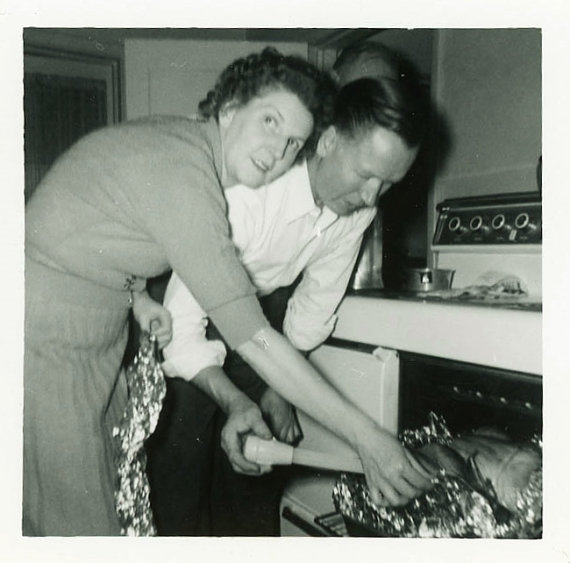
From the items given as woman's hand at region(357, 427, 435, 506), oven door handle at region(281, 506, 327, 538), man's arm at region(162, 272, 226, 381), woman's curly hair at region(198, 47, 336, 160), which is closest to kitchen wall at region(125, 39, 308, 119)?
woman's curly hair at region(198, 47, 336, 160)

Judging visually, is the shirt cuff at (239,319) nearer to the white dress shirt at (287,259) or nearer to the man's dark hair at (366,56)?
the white dress shirt at (287,259)

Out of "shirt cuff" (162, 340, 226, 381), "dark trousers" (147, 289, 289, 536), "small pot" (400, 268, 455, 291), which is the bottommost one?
"dark trousers" (147, 289, 289, 536)

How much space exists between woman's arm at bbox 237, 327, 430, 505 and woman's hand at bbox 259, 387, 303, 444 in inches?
11.5

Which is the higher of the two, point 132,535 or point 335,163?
point 335,163

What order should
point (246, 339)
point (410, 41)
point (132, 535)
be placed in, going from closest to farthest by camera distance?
point (246, 339), point (132, 535), point (410, 41)

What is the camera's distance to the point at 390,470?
673mm

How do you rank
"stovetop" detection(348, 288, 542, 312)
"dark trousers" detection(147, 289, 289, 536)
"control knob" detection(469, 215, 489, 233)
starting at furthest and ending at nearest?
"control knob" detection(469, 215, 489, 233) < "dark trousers" detection(147, 289, 289, 536) < "stovetop" detection(348, 288, 542, 312)

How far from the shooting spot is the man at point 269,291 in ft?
2.56

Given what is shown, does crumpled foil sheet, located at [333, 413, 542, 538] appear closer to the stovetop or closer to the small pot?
the stovetop

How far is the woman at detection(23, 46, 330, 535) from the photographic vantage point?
619 mm

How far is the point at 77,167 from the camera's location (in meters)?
0.67
